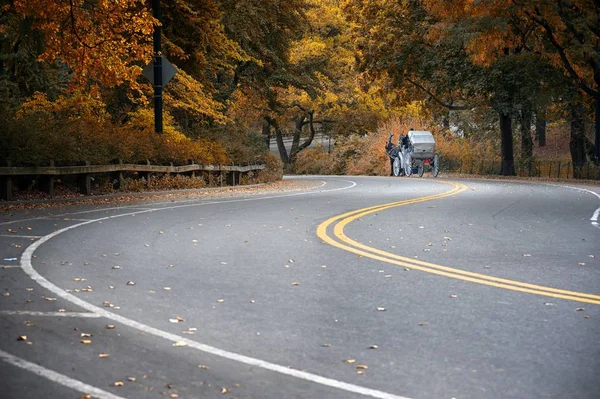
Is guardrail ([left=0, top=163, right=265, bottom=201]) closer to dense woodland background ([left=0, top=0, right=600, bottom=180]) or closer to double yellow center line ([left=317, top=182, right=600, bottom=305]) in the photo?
dense woodland background ([left=0, top=0, right=600, bottom=180])

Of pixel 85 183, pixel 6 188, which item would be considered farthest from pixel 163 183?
pixel 6 188

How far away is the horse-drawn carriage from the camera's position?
152ft

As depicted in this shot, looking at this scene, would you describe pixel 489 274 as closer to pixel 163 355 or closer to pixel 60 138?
pixel 163 355

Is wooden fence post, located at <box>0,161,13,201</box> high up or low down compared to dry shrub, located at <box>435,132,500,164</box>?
down

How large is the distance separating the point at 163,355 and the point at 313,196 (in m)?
19.8

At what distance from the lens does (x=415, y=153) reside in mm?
46969

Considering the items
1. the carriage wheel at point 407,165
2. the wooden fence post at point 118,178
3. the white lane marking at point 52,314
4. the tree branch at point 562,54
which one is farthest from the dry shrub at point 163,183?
the carriage wheel at point 407,165

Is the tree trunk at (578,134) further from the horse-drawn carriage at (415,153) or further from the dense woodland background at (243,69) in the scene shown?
the horse-drawn carriage at (415,153)

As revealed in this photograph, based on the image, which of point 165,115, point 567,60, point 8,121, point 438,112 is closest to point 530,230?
point 8,121

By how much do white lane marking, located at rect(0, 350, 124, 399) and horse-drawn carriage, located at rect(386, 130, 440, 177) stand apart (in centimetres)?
4093

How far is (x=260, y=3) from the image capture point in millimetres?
39031

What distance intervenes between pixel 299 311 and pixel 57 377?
2806 mm

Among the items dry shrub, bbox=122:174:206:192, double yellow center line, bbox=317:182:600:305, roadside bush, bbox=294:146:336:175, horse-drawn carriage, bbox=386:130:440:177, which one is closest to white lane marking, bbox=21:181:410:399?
double yellow center line, bbox=317:182:600:305

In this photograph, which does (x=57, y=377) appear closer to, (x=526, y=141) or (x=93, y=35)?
(x=93, y=35)
